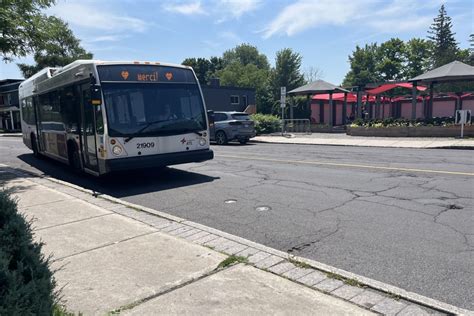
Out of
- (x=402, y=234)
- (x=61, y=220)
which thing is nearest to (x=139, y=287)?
(x=61, y=220)

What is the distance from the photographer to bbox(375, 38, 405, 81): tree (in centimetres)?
6512

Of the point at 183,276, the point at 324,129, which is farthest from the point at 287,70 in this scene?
the point at 183,276

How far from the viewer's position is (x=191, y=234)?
17.1 feet

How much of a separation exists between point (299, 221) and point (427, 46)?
240ft

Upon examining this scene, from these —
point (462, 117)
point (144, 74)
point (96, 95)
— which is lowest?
point (462, 117)

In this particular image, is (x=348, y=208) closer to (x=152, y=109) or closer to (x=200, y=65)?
(x=152, y=109)

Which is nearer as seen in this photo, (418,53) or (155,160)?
(155,160)

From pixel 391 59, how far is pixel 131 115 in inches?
2720

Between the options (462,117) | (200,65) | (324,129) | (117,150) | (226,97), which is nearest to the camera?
(117,150)

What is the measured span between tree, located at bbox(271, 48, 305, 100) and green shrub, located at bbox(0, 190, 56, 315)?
6006 cm

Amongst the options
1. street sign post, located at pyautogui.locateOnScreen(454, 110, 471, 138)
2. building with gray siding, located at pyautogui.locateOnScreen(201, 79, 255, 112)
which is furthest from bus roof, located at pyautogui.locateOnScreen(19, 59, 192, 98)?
building with gray siding, located at pyautogui.locateOnScreen(201, 79, 255, 112)

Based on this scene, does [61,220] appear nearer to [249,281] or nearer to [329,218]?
[249,281]

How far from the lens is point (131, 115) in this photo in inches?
331

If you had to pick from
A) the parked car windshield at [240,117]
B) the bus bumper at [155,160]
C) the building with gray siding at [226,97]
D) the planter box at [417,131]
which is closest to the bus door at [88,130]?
the bus bumper at [155,160]
